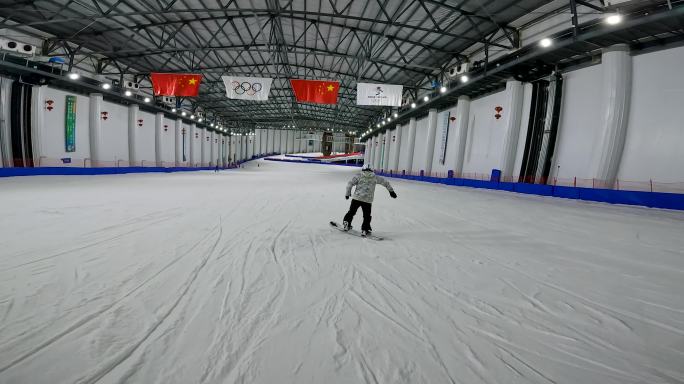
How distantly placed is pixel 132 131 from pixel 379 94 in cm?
2196

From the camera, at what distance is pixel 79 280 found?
10.1 feet

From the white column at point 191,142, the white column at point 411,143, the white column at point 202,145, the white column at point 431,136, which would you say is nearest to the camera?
the white column at point 431,136

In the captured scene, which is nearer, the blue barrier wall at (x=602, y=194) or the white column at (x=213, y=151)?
the blue barrier wall at (x=602, y=194)

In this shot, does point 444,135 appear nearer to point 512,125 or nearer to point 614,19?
point 512,125

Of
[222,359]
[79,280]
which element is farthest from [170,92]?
[222,359]

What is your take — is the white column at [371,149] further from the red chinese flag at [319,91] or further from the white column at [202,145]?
the red chinese flag at [319,91]

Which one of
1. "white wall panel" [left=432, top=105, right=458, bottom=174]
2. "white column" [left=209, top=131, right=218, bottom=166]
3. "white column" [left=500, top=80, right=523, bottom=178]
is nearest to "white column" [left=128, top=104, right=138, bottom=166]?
"white column" [left=209, top=131, right=218, bottom=166]

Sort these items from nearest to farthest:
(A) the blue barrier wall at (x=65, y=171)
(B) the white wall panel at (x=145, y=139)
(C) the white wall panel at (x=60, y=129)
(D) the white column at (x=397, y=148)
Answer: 1. (A) the blue barrier wall at (x=65, y=171)
2. (C) the white wall panel at (x=60, y=129)
3. (B) the white wall panel at (x=145, y=139)
4. (D) the white column at (x=397, y=148)

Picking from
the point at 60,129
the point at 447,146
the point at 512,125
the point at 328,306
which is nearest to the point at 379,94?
the point at 512,125

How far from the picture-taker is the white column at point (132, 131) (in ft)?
79.9

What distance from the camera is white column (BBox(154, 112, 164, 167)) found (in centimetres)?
2811

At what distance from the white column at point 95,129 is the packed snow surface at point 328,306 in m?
19.1

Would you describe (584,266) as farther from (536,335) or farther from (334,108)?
(334,108)

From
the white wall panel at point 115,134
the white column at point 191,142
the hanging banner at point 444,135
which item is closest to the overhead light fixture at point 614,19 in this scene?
the hanging banner at point 444,135
